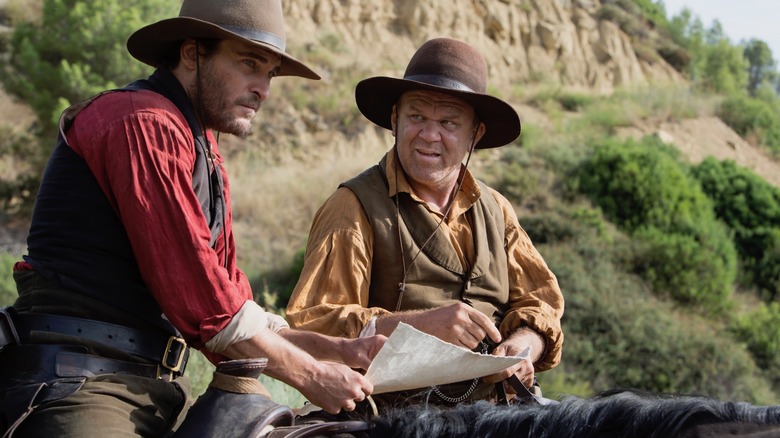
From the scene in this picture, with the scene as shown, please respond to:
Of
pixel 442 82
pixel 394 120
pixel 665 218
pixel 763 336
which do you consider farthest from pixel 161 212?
pixel 665 218

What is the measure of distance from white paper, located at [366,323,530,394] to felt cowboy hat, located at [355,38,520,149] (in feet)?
4.67

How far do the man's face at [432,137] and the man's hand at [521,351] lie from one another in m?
0.80

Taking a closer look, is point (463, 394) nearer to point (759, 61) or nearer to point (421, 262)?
point (421, 262)

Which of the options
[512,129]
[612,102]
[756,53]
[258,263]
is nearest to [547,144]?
[612,102]

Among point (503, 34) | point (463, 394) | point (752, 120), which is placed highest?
point (463, 394)

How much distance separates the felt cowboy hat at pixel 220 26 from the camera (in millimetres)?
2918

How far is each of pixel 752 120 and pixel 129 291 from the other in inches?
1057

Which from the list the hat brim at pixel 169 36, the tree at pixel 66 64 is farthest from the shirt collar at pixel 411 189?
the tree at pixel 66 64

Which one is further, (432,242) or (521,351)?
(432,242)

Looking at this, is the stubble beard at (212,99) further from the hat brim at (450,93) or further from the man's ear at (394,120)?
the man's ear at (394,120)

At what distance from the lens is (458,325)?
3334mm

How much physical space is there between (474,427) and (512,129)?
88.5 inches

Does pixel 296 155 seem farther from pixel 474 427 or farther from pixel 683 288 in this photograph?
pixel 474 427

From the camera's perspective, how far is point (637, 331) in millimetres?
13312
